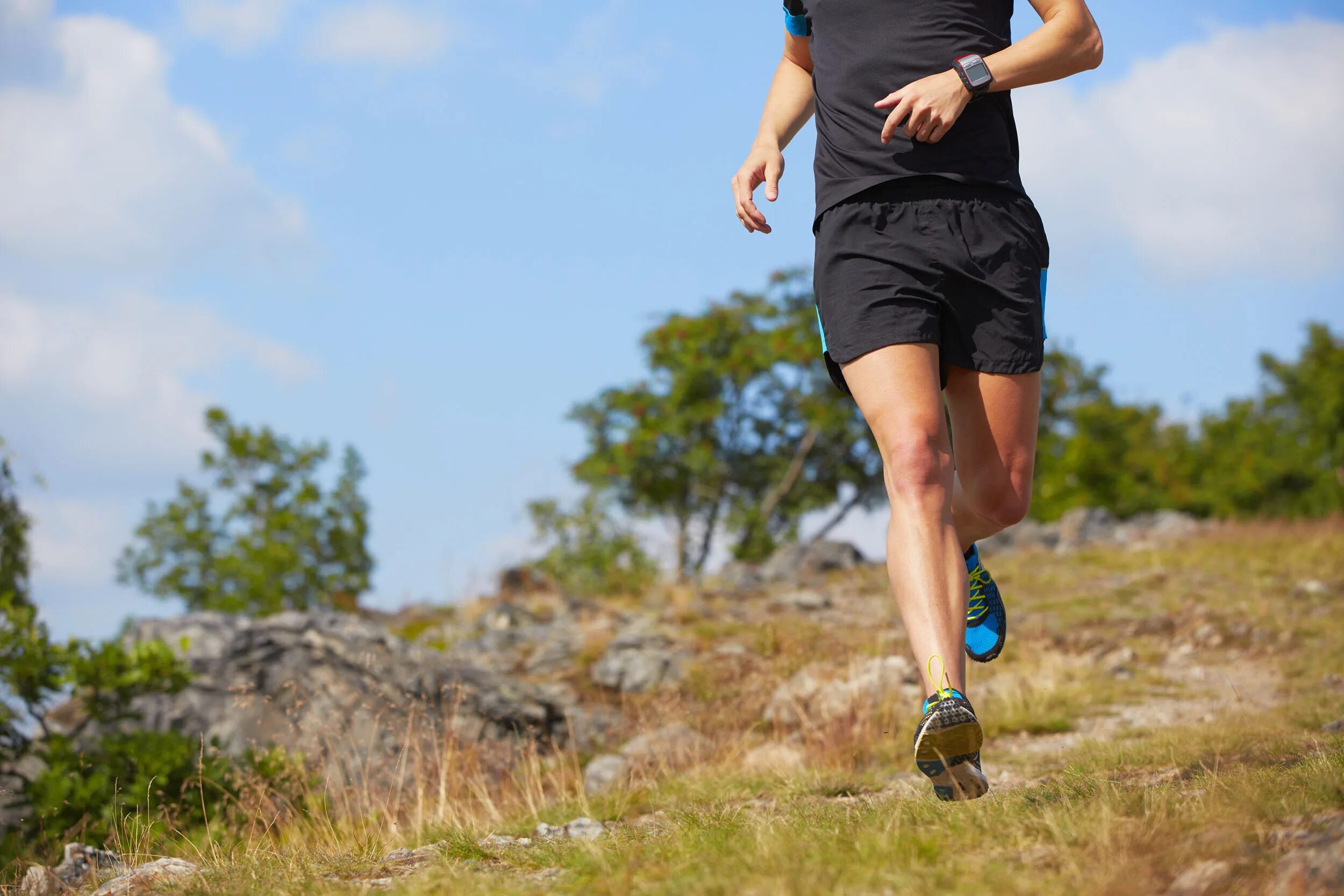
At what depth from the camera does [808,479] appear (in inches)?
895

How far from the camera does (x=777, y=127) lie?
3518 mm

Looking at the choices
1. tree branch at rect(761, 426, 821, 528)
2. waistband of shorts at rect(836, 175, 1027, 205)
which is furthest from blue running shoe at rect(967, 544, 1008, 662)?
tree branch at rect(761, 426, 821, 528)

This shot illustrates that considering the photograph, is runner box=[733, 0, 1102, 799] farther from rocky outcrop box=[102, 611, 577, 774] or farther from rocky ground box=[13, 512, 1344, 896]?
rocky outcrop box=[102, 611, 577, 774]

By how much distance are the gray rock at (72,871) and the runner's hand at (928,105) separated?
283 cm

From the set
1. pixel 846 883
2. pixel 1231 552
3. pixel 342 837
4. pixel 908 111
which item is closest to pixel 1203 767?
pixel 846 883

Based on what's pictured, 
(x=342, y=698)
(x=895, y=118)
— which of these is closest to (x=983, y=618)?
(x=895, y=118)

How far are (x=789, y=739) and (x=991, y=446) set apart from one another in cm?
282

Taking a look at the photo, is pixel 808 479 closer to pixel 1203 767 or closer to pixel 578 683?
pixel 578 683

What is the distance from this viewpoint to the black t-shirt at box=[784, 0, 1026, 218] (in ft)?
9.99

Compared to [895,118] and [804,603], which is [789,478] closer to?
[804,603]

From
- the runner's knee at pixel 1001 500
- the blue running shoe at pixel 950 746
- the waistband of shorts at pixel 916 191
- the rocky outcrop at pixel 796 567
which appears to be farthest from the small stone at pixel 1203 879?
the rocky outcrop at pixel 796 567

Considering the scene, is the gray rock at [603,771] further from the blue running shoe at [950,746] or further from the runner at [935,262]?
the blue running shoe at [950,746]

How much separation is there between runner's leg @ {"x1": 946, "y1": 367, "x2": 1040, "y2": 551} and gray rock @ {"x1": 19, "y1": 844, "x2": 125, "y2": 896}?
103 inches

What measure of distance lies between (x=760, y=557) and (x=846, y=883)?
2011 centimetres
